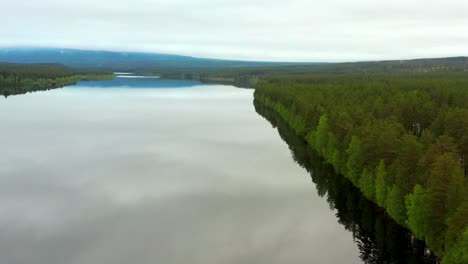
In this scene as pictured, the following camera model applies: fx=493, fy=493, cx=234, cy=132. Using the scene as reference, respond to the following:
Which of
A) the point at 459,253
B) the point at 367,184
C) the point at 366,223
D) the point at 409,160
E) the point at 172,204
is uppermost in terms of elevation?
the point at 409,160

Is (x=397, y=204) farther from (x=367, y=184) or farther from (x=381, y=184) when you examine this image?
(x=367, y=184)

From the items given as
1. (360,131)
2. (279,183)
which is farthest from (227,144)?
(360,131)

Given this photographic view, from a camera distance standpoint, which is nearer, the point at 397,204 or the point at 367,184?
the point at 397,204

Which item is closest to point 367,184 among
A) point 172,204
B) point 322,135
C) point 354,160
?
point 354,160

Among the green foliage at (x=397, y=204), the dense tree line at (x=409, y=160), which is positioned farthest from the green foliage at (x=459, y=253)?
the green foliage at (x=397, y=204)

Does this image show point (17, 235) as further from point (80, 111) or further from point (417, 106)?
point (80, 111)

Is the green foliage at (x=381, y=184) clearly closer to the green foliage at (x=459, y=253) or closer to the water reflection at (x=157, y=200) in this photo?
the water reflection at (x=157, y=200)
